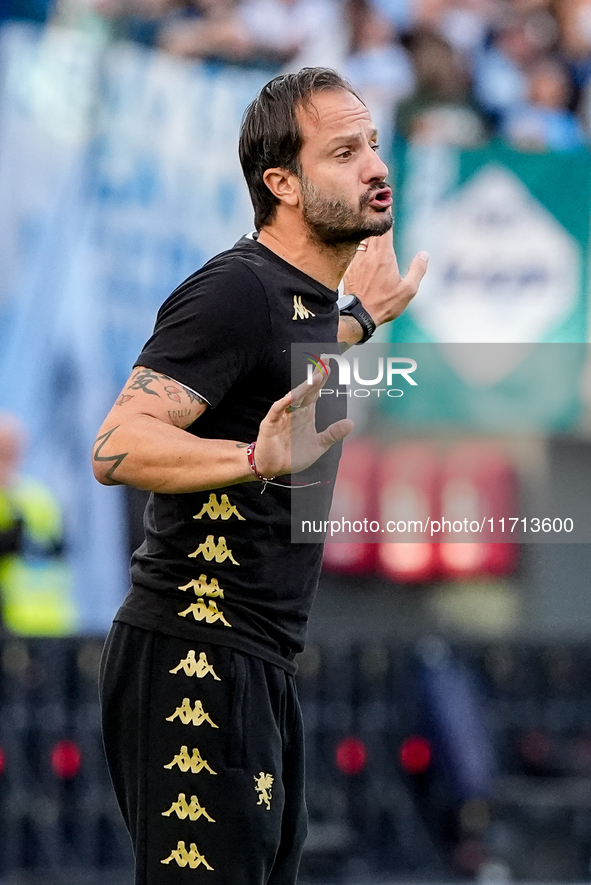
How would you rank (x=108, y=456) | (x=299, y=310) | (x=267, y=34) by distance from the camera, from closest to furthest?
(x=108, y=456) → (x=299, y=310) → (x=267, y=34)

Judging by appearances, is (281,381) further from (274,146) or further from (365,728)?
(365,728)

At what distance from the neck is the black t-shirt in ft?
0.29

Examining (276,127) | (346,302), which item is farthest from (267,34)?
(276,127)

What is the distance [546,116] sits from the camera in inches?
284

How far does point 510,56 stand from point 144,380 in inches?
225

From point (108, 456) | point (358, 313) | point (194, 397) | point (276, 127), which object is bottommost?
point (108, 456)

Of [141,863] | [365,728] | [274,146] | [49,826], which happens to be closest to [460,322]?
[365,728]

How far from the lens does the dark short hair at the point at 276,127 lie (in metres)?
2.54

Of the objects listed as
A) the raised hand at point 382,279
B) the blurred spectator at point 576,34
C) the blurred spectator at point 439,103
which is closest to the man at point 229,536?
the raised hand at point 382,279

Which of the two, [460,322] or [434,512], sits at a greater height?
[460,322]

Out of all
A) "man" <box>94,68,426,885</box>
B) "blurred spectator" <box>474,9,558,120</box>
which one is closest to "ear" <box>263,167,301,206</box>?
→ "man" <box>94,68,426,885</box>

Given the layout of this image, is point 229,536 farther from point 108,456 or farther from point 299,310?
point 299,310

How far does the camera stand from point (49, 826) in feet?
17.9

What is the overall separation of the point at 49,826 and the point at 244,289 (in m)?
3.80
